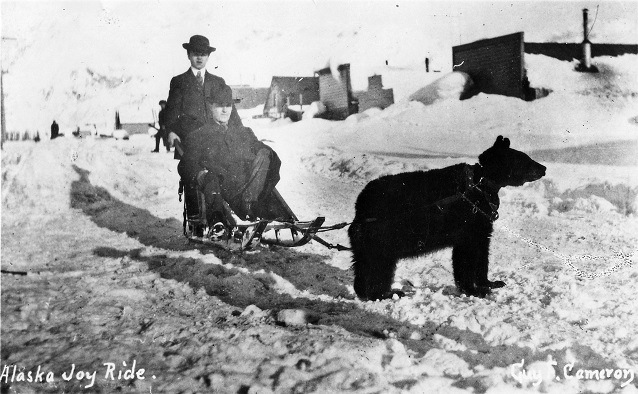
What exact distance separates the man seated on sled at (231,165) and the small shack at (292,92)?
1.43ft

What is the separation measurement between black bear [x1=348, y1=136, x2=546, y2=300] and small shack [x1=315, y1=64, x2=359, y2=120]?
1.54 metres

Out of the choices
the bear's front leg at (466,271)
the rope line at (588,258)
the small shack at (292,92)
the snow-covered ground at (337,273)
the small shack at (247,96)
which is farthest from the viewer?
the small shack at (292,92)

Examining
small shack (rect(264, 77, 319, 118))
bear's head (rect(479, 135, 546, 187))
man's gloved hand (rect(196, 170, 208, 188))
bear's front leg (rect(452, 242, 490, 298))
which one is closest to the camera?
bear's head (rect(479, 135, 546, 187))

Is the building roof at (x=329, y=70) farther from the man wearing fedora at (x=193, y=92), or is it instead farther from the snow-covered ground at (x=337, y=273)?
the man wearing fedora at (x=193, y=92)

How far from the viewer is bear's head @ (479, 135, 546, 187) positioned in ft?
12.8

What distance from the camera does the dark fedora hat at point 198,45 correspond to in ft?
16.7

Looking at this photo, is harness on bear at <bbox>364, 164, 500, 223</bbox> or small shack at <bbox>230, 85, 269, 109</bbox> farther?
small shack at <bbox>230, 85, 269, 109</bbox>

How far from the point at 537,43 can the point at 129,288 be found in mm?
4388

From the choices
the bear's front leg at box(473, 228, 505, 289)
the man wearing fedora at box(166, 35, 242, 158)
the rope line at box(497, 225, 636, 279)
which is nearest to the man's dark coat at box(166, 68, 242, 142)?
the man wearing fedora at box(166, 35, 242, 158)

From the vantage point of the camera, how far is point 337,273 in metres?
4.55

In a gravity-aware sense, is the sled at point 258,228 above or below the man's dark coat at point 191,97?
below

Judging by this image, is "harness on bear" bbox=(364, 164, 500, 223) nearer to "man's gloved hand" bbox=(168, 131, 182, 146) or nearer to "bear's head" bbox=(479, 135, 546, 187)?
"bear's head" bbox=(479, 135, 546, 187)

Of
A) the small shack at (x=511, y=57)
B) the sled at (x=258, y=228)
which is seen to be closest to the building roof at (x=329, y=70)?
the small shack at (x=511, y=57)

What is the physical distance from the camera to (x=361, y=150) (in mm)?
5133
